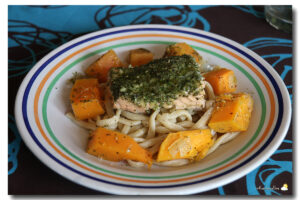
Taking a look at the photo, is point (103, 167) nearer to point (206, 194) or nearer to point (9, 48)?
point (206, 194)

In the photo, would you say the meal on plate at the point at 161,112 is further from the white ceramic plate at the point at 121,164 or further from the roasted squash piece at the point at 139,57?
the roasted squash piece at the point at 139,57

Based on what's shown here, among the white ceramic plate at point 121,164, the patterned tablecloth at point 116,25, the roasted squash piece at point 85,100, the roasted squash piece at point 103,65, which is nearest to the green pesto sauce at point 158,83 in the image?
the roasted squash piece at point 85,100

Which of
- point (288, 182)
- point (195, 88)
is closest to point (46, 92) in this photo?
point (195, 88)

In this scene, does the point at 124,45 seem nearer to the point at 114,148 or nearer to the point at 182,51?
the point at 182,51

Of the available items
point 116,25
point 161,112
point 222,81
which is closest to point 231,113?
point 222,81

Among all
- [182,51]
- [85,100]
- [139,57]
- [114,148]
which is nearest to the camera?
[114,148]

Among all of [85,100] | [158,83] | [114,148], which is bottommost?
[114,148]
